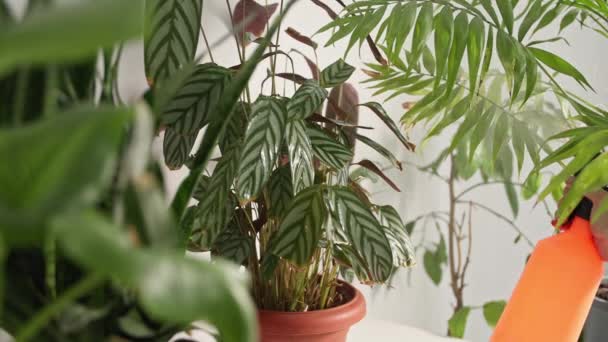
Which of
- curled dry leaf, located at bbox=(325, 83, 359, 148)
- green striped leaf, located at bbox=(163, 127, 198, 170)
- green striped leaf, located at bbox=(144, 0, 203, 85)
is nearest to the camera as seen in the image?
green striped leaf, located at bbox=(144, 0, 203, 85)

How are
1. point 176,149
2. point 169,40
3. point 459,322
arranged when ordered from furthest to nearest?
1. point 459,322
2. point 176,149
3. point 169,40

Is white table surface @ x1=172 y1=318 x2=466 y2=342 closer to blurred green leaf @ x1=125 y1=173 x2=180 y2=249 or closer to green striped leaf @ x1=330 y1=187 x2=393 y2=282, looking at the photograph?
green striped leaf @ x1=330 y1=187 x2=393 y2=282

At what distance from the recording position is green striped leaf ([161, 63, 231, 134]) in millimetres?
808

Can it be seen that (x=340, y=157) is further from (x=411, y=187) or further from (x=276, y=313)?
(x=411, y=187)

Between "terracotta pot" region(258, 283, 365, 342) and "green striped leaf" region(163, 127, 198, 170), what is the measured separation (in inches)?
9.4

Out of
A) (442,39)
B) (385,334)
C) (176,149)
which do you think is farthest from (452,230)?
(176,149)

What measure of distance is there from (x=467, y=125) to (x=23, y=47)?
889 millimetres

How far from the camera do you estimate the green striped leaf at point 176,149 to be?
0.86 meters

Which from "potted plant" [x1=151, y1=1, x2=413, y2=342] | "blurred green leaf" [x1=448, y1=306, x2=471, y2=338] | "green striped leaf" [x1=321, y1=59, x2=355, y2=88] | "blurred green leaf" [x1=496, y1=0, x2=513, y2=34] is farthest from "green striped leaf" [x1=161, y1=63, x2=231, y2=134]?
"blurred green leaf" [x1=448, y1=306, x2=471, y2=338]

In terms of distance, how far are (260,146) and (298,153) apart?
0.05 metres

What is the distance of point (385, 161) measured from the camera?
1847mm

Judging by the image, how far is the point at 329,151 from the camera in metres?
0.89

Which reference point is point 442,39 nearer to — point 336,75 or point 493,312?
point 336,75

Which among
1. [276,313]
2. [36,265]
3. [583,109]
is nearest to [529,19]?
[583,109]
